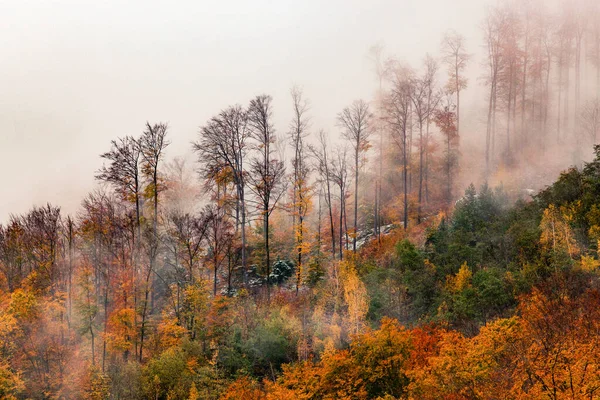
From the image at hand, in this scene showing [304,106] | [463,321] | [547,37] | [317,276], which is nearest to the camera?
[463,321]

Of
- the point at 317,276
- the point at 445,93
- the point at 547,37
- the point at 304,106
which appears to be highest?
the point at 547,37

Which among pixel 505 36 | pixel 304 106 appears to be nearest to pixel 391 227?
pixel 304 106

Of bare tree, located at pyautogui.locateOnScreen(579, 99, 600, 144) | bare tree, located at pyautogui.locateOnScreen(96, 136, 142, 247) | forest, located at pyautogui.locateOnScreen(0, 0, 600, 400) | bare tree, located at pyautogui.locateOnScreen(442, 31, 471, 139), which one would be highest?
bare tree, located at pyautogui.locateOnScreen(442, 31, 471, 139)

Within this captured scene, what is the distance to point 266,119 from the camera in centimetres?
2886

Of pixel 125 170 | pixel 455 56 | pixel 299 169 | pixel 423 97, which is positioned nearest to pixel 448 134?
pixel 423 97

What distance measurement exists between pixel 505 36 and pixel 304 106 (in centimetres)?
2300

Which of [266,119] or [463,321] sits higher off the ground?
[266,119]

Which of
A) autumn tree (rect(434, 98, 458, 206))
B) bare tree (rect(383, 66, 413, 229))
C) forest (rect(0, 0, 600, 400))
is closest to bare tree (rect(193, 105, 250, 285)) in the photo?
forest (rect(0, 0, 600, 400))

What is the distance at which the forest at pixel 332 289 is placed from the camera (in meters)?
14.1

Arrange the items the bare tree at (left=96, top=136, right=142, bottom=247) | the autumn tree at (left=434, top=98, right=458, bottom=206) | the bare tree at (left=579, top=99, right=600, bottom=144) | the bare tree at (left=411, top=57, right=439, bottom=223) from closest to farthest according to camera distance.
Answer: the bare tree at (left=96, top=136, right=142, bottom=247) → the bare tree at (left=411, top=57, right=439, bottom=223) → the autumn tree at (left=434, top=98, right=458, bottom=206) → the bare tree at (left=579, top=99, right=600, bottom=144)

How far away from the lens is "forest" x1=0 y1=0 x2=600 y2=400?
557 inches

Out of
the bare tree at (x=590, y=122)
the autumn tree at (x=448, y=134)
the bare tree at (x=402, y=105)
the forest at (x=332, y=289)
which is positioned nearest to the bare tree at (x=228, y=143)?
the forest at (x=332, y=289)

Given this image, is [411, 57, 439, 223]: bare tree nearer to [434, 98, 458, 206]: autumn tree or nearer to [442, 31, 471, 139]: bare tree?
[434, 98, 458, 206]: autumn tree

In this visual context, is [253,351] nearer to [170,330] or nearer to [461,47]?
[170,330]
